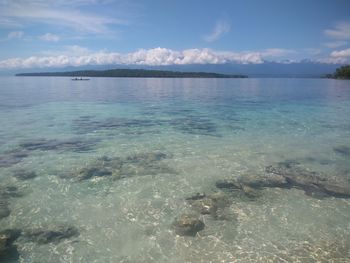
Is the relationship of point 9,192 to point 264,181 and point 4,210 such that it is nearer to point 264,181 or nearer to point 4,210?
point 4,210

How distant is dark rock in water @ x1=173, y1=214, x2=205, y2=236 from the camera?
11500 millimetres

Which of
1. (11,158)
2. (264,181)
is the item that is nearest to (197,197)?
(264,181)

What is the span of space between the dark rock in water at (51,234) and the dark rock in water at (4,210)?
206cm

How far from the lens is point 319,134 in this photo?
2755 cm

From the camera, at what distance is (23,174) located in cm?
1705

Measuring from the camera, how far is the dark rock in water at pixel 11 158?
1875cm

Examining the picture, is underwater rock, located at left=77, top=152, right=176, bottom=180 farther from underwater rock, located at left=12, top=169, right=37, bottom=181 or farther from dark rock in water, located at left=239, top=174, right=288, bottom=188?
dark rock in water, located at left=239, top=174, right=288, bottom=188

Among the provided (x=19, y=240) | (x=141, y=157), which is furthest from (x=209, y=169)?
(x=19, y=240)

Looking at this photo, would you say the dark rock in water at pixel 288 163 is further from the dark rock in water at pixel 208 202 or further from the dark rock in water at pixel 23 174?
the dark rock in water at pixel 23 174

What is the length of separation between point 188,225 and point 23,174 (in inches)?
434

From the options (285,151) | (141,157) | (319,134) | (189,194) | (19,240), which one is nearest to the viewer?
(19,240)

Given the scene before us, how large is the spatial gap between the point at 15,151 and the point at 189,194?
14347 mm

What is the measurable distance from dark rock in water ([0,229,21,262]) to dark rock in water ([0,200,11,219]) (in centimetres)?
146

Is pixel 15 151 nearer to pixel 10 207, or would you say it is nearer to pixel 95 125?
pixel 10 207
